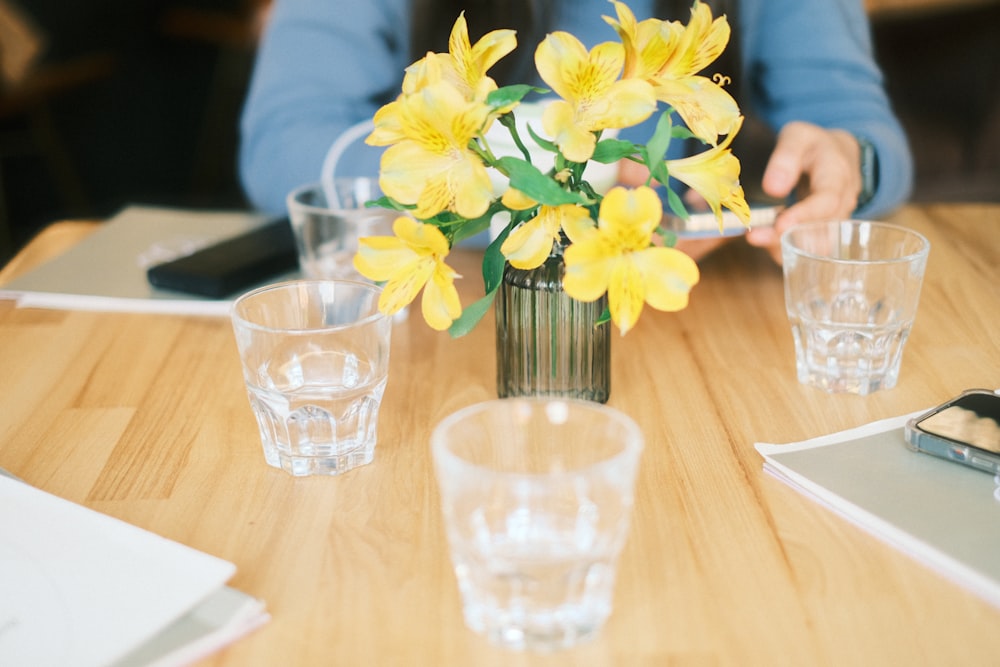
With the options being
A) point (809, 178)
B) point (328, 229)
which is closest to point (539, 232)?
point (328, 229)

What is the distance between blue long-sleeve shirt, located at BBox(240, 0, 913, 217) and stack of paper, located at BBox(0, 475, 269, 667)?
84 cm

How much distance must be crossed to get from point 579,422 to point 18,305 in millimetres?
660

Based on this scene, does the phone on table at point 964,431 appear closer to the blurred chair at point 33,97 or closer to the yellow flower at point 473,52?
the yellow flower at point 473,52

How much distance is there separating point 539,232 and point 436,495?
0.18 meters

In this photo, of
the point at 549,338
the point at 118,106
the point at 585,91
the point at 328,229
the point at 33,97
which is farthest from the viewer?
the point at 118,106

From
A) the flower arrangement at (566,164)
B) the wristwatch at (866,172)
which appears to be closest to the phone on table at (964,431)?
the flower arrangement at (566,164)

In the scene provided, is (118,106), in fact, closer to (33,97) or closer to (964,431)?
(33,97)

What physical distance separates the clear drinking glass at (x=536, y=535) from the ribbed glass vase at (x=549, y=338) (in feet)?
0.62

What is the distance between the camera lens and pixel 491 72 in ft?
4.71

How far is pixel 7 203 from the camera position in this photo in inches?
126

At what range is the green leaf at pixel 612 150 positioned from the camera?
61 cm

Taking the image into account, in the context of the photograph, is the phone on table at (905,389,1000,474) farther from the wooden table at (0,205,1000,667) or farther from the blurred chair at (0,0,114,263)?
the blurred chair at (0,0,114,263)

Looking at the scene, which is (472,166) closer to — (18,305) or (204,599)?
(204,599)

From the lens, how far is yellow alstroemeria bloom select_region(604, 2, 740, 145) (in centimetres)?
60
